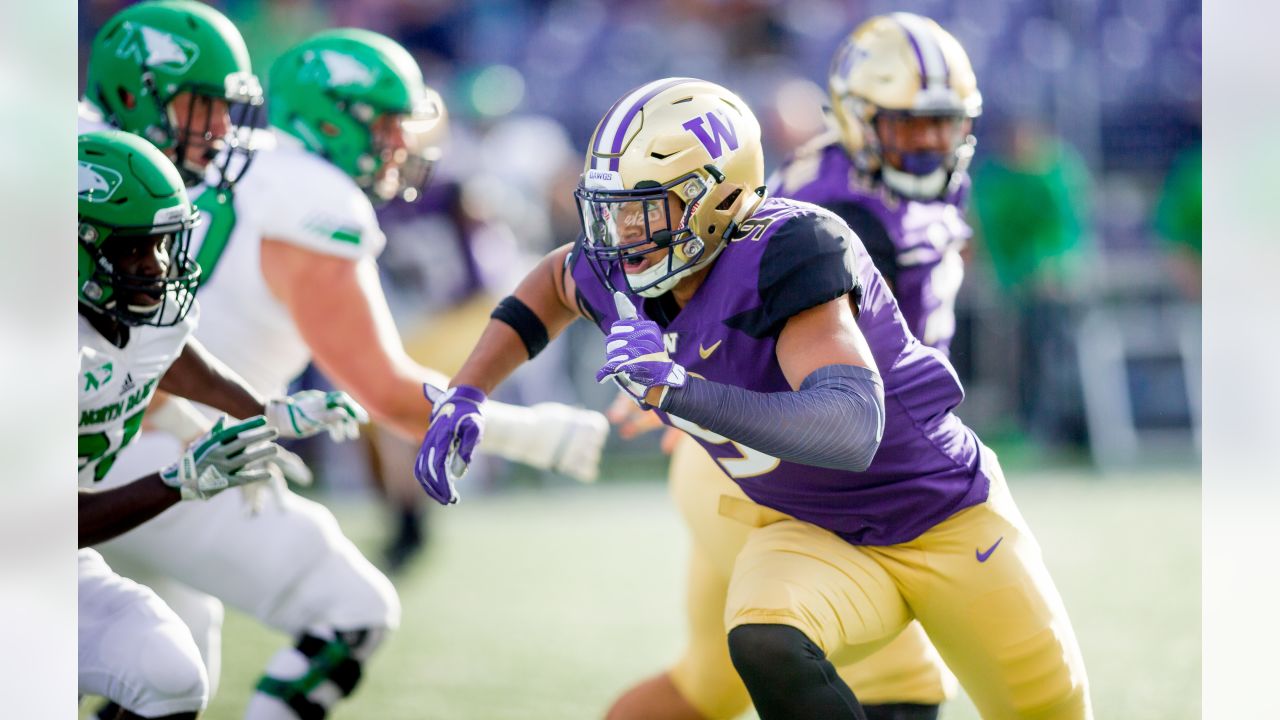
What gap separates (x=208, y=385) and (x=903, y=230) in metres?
1.70

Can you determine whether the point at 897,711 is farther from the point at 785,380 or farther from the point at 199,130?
the point at 199,130

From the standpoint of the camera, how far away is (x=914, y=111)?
411 centimetres

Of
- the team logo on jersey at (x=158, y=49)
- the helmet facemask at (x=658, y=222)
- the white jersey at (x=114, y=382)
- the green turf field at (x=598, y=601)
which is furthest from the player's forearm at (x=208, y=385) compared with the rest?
the green turf field at (x=598, y=601)

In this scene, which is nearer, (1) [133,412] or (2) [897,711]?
(1) [133,412]

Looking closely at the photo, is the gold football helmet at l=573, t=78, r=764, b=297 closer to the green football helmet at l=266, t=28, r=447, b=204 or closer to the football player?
the football player

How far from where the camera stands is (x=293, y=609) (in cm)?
375

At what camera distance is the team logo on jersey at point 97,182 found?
3021mm

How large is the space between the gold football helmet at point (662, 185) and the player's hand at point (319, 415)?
64 centimetres

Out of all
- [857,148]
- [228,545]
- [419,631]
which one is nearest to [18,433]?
[228,545]

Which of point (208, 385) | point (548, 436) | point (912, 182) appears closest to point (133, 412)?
point (208, 385)

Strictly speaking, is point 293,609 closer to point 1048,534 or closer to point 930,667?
point 930,667

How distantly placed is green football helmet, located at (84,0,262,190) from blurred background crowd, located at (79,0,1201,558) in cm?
533

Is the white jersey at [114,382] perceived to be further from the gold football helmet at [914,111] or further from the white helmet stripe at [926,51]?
the white helmet stripe at [926,51]

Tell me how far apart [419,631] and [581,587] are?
3.34ft
